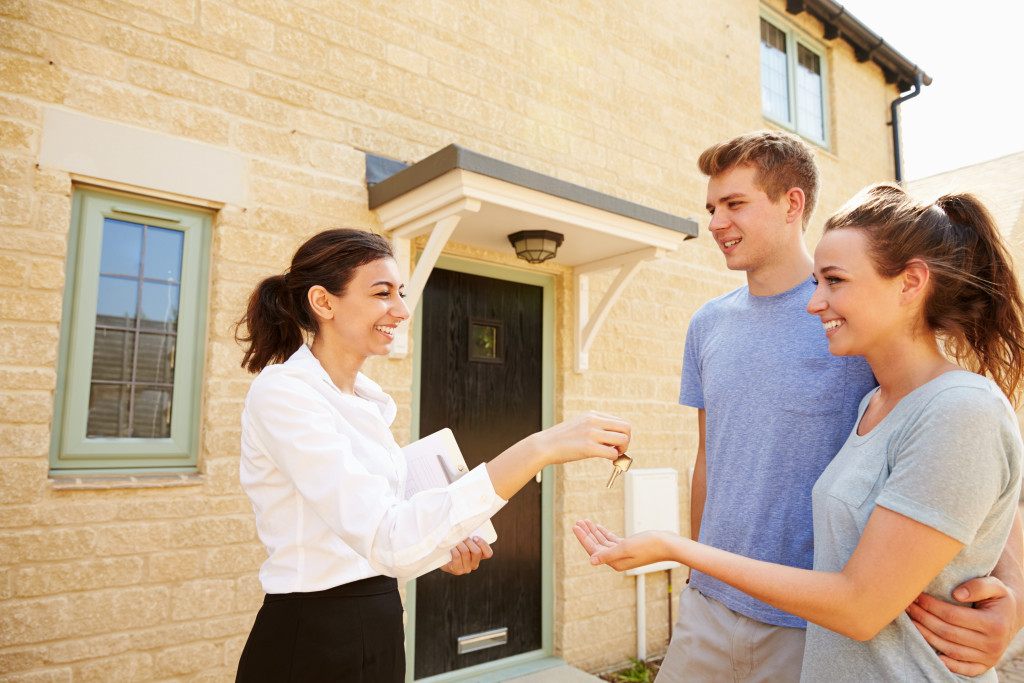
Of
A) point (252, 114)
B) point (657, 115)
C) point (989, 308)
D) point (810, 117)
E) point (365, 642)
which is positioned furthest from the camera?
point (810, 117)

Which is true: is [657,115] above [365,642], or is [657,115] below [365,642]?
above

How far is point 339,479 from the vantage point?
1.42 m

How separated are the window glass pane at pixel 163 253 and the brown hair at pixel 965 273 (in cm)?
289

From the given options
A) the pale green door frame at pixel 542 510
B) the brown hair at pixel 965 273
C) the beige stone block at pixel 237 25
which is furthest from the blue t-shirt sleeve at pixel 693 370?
the beige stone block at pixel 237 25

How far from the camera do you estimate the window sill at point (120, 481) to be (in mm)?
2664

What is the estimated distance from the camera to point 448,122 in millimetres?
4031

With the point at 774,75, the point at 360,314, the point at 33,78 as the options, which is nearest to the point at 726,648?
the point at 360,314

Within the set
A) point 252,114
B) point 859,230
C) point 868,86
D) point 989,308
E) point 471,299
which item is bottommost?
point 989,308

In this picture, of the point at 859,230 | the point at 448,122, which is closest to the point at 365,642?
the point at 859,230

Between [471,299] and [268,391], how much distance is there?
9.16 ft

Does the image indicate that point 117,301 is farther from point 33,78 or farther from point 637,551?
point 637,551

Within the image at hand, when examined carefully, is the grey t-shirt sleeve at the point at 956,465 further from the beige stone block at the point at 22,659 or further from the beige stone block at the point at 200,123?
the beige stone block at the point at 200,123

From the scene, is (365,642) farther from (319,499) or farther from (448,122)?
(448,122)

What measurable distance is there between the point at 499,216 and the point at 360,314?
70.4 inches
